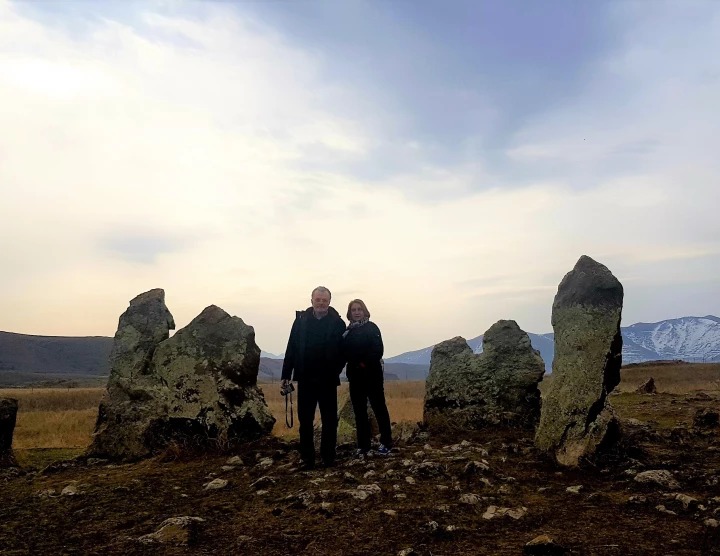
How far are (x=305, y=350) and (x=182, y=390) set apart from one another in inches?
124

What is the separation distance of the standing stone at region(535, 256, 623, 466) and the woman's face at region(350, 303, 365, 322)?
3100mm

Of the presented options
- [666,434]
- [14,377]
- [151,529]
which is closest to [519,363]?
[666,434]

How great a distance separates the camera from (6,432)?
10.0 metres

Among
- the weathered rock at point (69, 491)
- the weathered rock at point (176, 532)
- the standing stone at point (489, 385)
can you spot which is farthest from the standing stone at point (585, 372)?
the weathered rock at point (69, 491)

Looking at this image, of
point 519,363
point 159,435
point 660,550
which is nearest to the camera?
point 660,550

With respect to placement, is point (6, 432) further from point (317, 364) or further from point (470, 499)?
point (470, 499)

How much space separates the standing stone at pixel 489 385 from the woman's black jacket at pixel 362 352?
2.72 metres

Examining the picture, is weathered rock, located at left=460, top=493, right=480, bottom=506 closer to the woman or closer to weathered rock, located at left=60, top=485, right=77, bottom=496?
the woman

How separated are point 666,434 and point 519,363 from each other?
9.25 ft

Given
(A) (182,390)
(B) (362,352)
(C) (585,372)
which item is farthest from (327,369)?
(C) (585,372)

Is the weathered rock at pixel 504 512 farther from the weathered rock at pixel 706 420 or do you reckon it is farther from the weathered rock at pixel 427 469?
the weathered rock at pixel 706 420

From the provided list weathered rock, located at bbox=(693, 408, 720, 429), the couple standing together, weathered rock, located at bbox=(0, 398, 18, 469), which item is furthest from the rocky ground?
weathered rock, located at bbox=(693, 408, 720, 429)

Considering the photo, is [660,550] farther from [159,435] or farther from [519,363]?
[159,435]

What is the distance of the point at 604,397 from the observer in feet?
25.7
